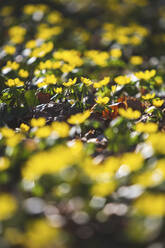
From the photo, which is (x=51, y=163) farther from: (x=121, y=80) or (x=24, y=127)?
(x=121, y=80)

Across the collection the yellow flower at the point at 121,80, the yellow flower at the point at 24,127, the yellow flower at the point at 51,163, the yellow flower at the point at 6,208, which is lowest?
the yellow flower at the point at 6,208

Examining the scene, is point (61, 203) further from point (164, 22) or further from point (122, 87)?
point (164, 22)

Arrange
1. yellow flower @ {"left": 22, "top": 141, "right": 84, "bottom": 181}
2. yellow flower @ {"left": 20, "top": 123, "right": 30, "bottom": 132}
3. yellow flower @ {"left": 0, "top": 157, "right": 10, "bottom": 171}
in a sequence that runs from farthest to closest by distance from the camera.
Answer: yellow flower @ {"left": 20, "top": 123, "right": 30, "bottom": 132}, yellow flower @ {"left": 0, "top": 157, "right": 10, "bottom": 171}, yellow flower @ {"left": 22, "top": 141, "right": 84, "bottom": 181}

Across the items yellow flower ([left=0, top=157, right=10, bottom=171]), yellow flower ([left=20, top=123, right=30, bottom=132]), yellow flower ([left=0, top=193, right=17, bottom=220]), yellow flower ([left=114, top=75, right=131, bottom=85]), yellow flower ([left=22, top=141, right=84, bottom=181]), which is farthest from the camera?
yellow flower ([left=114, top=75, right=131, bottom=85])

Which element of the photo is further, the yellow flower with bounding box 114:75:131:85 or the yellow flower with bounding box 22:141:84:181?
the yellow flower with bounding box 114:75:131:85

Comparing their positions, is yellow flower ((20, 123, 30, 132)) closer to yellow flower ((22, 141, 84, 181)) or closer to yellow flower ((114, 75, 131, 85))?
yellow flower ((22, 141, 84, 181))

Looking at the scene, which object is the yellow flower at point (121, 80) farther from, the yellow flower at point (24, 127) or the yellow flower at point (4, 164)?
the yellow flower at point (4, 164)

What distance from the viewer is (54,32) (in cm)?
448

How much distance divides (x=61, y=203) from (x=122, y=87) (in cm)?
158

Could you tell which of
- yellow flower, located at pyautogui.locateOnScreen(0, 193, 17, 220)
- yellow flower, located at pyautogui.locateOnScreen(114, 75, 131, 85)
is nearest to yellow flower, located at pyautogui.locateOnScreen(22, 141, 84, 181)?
yellow flower, located at pyautogui.locateOnScreen(0, 193, 17, 220)

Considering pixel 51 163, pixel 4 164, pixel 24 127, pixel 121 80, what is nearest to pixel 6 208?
pixel 51 163

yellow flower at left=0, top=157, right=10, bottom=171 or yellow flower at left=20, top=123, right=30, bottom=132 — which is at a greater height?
yellow flower at left=20, top=123, right=30, bottom=132

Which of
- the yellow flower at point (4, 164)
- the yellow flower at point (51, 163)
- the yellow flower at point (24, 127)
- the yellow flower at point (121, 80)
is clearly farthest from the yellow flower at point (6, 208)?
the yellow flower at point (121, 80)

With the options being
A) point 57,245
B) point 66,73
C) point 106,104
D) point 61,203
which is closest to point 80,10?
point 66,73
